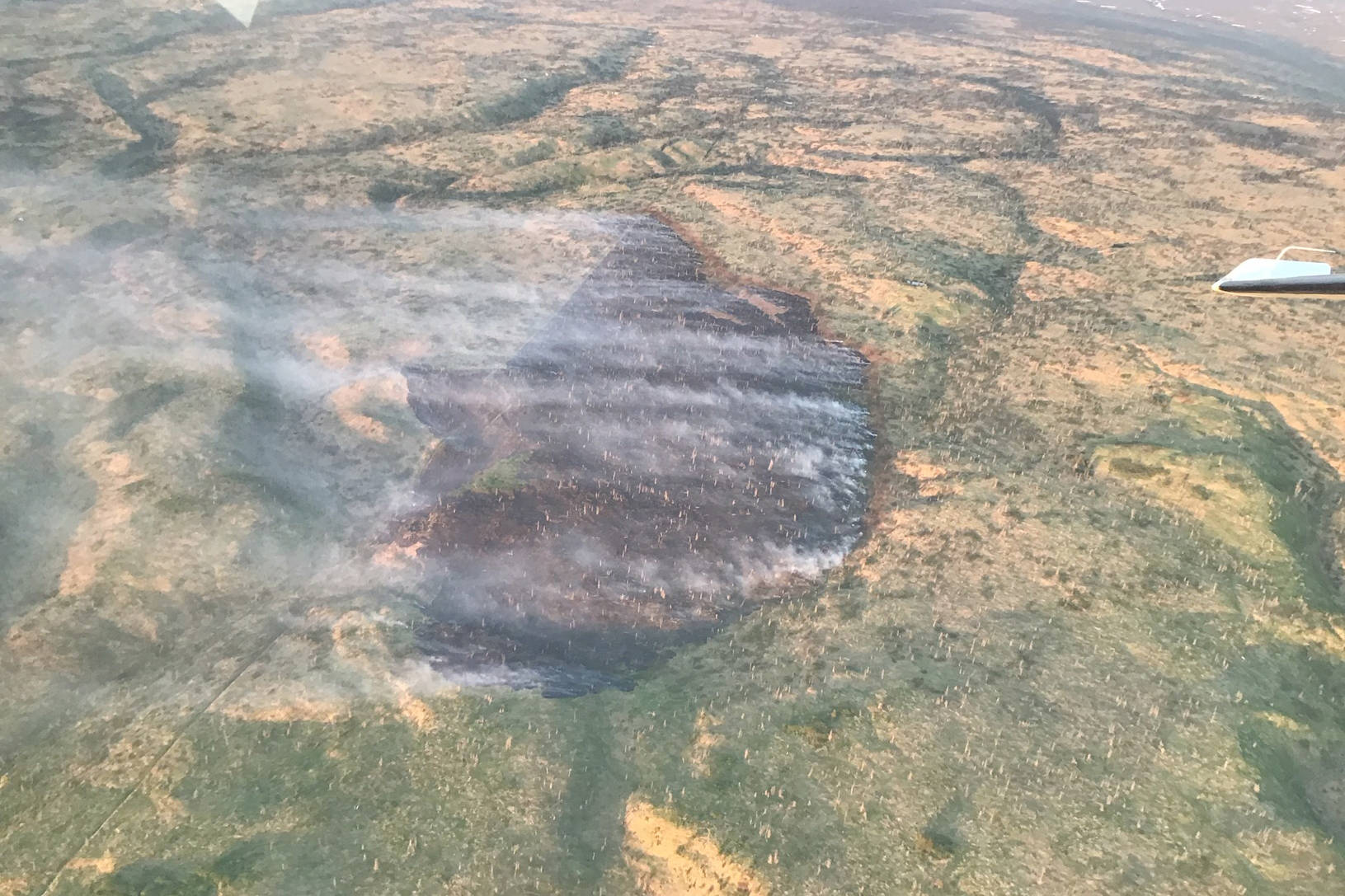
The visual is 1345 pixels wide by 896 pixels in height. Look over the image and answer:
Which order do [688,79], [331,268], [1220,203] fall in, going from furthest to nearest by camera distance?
[688,79] → [1220,203] → [331,268]

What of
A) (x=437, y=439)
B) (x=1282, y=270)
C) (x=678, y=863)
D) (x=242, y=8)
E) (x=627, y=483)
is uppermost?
(x=1282, y=270)

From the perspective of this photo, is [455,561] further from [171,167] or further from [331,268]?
[171,167]

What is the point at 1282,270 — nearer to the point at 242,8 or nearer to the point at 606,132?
the point at 606,132

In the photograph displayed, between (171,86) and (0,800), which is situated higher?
(171,86)

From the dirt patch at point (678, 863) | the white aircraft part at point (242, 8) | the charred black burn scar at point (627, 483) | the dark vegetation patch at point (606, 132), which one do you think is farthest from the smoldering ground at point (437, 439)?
the white aircraft part at point (242, 8)

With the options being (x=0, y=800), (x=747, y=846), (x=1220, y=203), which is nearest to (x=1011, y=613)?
(x=747, y=846)

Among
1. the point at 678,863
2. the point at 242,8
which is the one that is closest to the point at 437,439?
the point at 678,863

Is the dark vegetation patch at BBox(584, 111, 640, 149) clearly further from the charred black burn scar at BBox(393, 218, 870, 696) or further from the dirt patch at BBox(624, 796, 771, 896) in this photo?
the dirt patch at BBox(624, 796, 771, 896)
